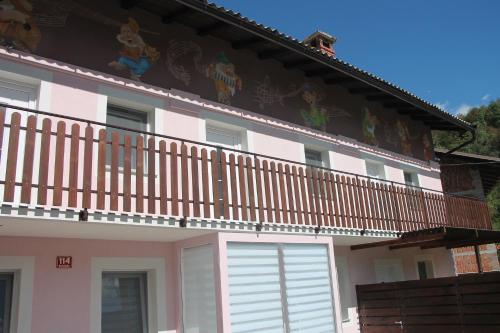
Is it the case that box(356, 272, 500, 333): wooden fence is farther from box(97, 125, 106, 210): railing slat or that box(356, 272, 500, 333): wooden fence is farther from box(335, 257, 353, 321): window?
box(97, 125, 106, 210): railing slat

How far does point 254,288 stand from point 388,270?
21.9 feet

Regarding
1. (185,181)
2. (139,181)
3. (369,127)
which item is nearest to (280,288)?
(185,181)

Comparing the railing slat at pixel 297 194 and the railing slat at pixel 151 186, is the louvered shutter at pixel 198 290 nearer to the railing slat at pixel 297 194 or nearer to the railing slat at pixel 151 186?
the railing slat at pixel 151 186

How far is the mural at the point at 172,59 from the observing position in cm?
721

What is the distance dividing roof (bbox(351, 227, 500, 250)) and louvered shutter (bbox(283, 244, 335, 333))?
2.93 metres

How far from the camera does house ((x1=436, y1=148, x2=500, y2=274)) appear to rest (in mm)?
18281

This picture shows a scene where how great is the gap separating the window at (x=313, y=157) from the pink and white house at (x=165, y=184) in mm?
374

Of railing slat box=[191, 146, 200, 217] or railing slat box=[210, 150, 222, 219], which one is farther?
railing slat box=[210, 150, 222, 219]

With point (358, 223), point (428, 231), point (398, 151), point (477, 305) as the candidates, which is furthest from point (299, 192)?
point (398, 151)

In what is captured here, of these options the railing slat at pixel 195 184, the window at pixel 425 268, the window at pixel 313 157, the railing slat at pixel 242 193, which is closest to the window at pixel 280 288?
the railing slat at pixel 242 193

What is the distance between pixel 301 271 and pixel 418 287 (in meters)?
3.49

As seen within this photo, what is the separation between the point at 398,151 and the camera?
1438cm

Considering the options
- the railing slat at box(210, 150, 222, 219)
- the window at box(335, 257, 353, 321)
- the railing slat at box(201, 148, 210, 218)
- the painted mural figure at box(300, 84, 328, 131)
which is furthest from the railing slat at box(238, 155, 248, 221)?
Answer: the window at box(335, 257, 353, 321)

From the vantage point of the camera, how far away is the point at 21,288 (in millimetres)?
6352
